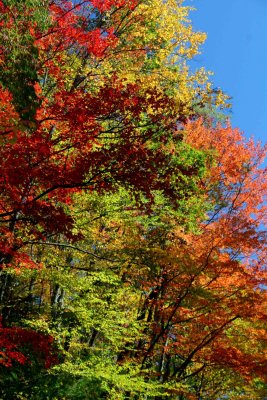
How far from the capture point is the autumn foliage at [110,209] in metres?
7.58

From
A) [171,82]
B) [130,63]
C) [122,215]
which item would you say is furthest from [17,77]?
[171,82]

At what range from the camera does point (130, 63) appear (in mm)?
12891

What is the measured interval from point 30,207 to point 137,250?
164 inches

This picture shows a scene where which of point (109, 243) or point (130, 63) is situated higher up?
point (130, 63)

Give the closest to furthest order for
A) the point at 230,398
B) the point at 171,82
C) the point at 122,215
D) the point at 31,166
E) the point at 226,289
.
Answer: the point at 31,166 → the point at 122,215 → the point at 226,289 → the point at 171,82 → the point at 230,398

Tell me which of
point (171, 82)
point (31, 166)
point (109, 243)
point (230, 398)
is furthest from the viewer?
point (230, 398)

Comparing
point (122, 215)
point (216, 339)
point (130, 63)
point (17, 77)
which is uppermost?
point (130, 63)

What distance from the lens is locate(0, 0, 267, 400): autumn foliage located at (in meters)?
7.58

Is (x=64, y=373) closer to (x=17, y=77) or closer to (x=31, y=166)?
(x=31, y=166)

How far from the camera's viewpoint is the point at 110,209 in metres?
10.3

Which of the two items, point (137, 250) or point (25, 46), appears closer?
point (25, 46)

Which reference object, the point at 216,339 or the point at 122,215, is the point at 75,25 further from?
the point at 216,339

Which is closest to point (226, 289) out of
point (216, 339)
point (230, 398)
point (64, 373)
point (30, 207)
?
point (216, 339)

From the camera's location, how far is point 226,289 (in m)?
11.5
